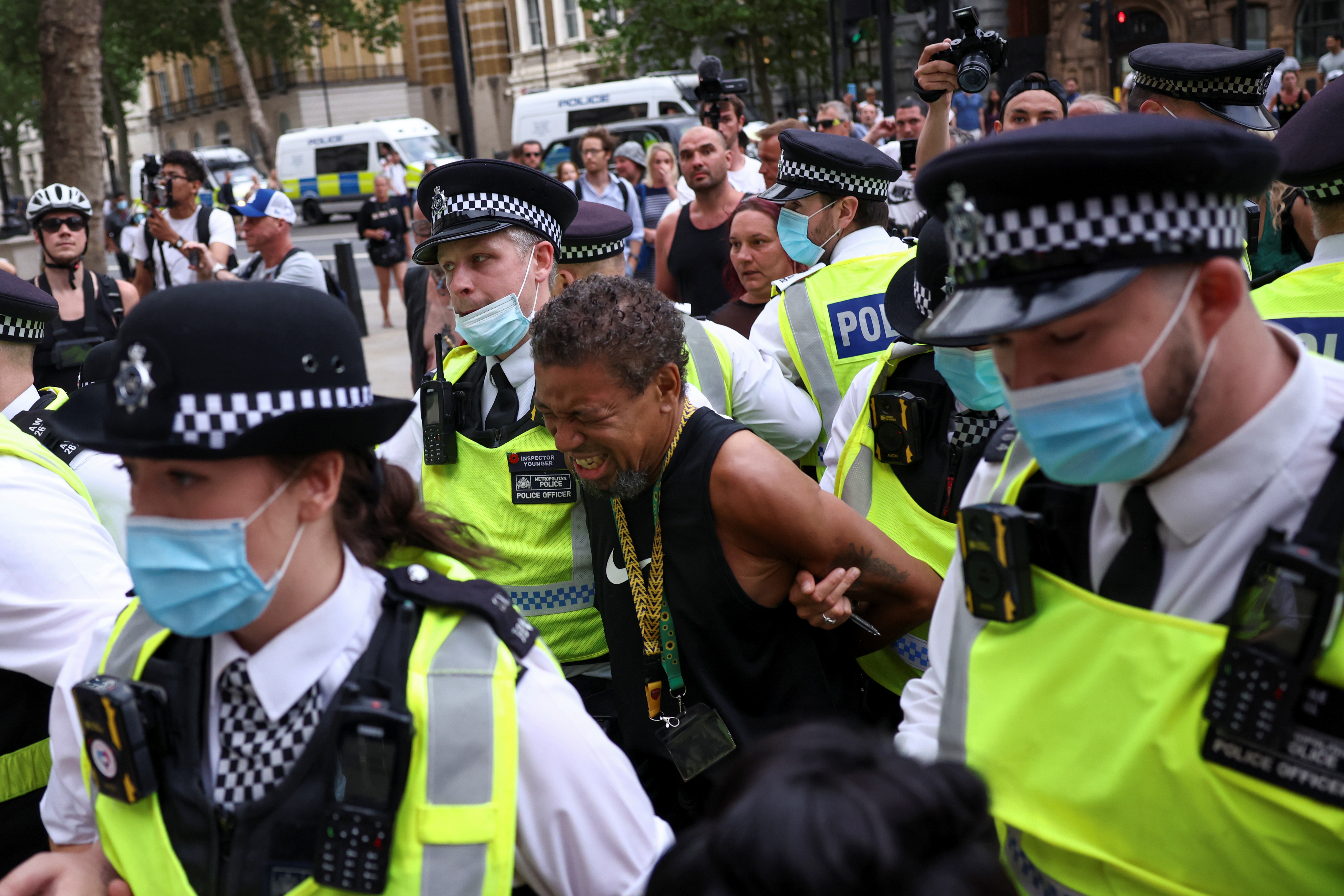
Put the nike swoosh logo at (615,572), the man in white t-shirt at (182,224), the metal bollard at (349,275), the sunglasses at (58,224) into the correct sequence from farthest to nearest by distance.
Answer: the metal bollard at (349,275)
the man in white t-shirt at (182,224)
the sunglasses at (58,224)
the nike swoosh logo at (615,572)

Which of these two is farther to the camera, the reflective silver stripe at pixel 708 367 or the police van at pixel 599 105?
the police van at pixel 599 105

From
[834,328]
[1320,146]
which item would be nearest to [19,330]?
[834,328]

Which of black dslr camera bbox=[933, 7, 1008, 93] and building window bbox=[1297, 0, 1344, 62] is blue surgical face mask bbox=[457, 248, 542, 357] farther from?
building window bbox=[1297, 0, 1344, 62]

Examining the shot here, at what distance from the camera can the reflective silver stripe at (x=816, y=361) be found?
13.9 feet

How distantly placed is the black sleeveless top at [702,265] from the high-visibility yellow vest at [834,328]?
2722 millimetres

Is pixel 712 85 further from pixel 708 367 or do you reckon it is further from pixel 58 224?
pixel 708 367

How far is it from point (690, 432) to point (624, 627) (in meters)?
0.50

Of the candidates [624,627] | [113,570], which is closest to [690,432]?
[624,627]

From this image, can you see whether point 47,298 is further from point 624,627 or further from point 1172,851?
point 1172,851

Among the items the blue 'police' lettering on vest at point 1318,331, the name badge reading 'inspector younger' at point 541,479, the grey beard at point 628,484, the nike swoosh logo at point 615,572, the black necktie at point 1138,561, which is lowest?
the nike swoosh logo at point 615,572

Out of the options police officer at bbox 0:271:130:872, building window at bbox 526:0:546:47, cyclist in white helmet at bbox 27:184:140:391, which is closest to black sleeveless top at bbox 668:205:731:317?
cyclist in white helmet at bbox 27:184:140:391

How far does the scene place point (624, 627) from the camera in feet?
A: 9.34

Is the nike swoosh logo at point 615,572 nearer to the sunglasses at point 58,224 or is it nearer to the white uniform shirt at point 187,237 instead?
the sunglasses at point 58,224

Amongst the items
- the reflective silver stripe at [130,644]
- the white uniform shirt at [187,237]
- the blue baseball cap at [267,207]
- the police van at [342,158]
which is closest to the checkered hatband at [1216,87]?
the reflective silver stripe at [130,644]
